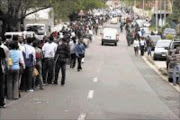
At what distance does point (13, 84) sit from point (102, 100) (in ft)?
8.94

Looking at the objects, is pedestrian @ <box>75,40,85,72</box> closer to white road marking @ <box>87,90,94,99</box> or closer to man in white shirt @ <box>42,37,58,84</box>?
man in white shirt @ <box>42,37,58,84</box>

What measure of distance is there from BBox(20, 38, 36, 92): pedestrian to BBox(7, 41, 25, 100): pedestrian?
5.55 ft

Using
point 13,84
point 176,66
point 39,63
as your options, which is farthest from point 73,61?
point 13,84

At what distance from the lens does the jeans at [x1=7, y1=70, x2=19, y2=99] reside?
53.4 feet

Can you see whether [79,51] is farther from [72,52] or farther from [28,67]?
[28,67]

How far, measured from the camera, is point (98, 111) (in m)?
14.1

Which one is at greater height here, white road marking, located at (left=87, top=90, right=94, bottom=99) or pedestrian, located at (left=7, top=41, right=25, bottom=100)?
pedestrian, located at (left=7, top=41, right=25, bottom=100)

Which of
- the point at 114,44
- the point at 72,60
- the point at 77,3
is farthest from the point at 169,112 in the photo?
the point at 114,44

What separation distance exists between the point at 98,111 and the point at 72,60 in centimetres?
1644

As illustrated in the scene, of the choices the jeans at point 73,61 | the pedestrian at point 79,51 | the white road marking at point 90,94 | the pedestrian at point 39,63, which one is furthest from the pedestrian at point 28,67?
the jeans at point 73,61

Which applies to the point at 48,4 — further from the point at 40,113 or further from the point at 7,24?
the point at 40,113

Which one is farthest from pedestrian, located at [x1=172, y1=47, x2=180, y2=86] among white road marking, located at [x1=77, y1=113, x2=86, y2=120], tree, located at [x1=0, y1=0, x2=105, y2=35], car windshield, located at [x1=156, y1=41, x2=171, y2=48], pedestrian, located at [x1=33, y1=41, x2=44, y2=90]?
car windshield, located at [x1=156, y1=41, x2=171, y2=48]

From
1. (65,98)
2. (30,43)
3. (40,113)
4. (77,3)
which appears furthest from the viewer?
(77,3)

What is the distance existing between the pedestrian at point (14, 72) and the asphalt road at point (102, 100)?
0.41 meters
